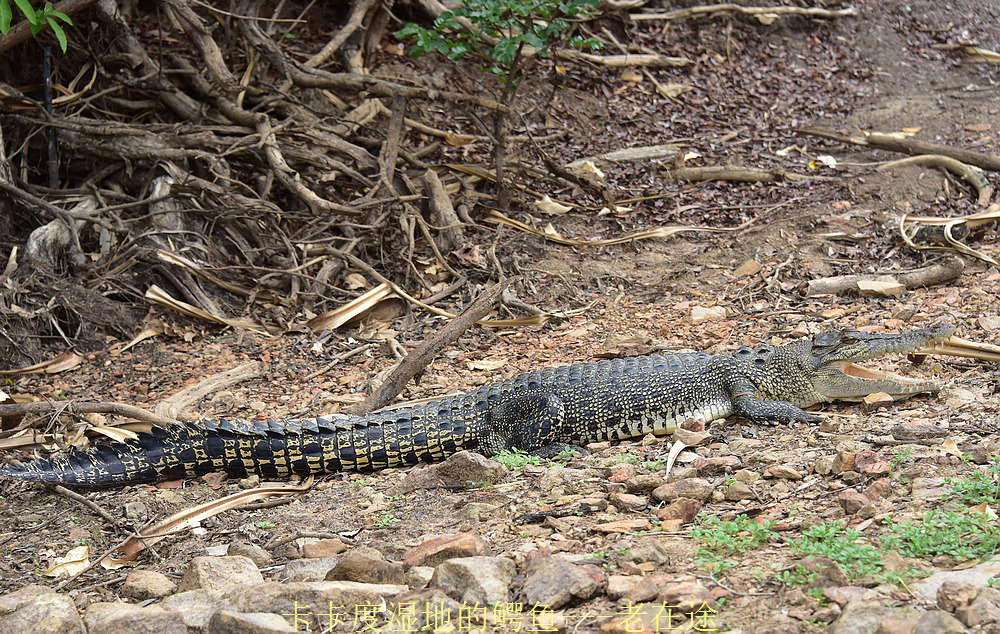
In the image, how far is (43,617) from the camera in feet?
8.11

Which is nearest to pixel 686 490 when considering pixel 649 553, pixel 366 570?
pixel 649 553

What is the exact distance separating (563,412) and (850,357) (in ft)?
5.56

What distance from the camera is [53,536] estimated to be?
373cm

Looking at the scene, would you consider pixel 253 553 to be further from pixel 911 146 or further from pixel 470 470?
pixel 911 146

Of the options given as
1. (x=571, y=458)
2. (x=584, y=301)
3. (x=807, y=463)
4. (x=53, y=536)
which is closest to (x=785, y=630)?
(x=807, y=463)

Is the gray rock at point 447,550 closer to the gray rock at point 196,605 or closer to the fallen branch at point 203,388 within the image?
the gray rock at point 196,605

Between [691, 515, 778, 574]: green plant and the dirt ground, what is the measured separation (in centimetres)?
4

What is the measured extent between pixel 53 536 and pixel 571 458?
2522 millimetres

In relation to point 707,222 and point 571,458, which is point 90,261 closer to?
point 571,458

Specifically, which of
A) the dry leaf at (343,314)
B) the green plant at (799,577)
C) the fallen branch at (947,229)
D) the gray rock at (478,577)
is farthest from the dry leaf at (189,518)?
the fallen branch at (947,229)

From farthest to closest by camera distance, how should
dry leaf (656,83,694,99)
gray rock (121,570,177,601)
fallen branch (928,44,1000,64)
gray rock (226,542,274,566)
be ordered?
fallen branch (928,44,1000,64)
dry leaf (656,83,694,99)
gray rock (226,542,274,566)
gray rock (121,570,177,601)

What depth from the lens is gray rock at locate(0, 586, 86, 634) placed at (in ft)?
8.00

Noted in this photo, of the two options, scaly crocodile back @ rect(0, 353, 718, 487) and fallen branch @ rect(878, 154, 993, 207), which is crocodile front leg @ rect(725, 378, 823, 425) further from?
fallen branch @ rect(878, 154, 993, 207)

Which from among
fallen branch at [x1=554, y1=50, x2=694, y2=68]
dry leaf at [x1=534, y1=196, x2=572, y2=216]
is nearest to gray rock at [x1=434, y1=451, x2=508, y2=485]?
dry leaf at [x1=534, y1=196, x2=572, y2=216]
